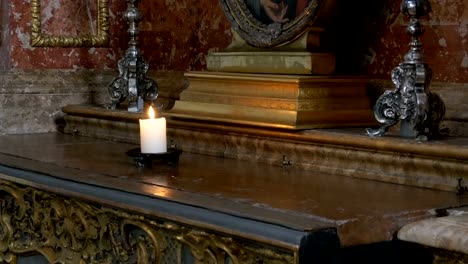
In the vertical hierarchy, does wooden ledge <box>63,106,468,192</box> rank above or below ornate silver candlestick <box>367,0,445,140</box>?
below

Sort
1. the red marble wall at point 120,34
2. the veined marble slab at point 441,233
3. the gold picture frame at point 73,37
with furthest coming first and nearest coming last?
the gold picture frame at point 73,37
the red marble wall at point 120,34
the veined marble slab at point 441,233

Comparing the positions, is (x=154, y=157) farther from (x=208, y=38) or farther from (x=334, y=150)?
(x=208, y=38)

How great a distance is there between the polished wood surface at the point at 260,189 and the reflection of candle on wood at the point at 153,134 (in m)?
0.06

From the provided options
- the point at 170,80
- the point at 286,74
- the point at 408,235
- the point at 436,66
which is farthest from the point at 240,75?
the point at 408,235

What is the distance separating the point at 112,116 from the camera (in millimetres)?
3877

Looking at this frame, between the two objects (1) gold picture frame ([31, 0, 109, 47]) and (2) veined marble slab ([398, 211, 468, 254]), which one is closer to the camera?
(2) veined marble slab ([398, 211, 468, 254])

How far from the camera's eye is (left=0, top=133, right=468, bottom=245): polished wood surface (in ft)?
7.29

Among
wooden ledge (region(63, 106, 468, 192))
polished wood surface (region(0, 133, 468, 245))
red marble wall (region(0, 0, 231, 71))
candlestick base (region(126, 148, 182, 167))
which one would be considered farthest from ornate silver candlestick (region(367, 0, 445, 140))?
red marble wall (region(0, 0, 231, 71))

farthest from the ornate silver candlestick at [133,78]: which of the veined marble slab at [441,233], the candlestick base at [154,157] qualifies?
the veined marble slab at [441,233]

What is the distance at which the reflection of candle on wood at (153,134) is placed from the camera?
3.05 metres

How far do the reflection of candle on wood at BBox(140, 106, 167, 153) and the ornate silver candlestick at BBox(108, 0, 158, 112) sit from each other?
0.82m

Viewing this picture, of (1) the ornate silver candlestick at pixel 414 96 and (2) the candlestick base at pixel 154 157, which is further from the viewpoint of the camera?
(2) the candlestick base at pixel 154 157

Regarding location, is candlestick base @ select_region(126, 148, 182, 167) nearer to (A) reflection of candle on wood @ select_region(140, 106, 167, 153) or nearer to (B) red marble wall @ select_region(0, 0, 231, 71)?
(A) reflection of candle on wood @ select_region(140, 106, 167, 153)

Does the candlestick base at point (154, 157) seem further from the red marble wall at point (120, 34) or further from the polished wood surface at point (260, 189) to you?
the red marble wall at point (120, 34)
